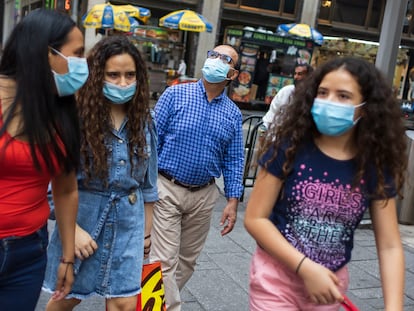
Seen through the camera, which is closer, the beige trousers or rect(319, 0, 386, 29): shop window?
the beige trousers

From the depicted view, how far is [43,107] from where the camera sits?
1.96m

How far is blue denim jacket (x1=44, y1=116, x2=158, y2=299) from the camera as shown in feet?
8.54

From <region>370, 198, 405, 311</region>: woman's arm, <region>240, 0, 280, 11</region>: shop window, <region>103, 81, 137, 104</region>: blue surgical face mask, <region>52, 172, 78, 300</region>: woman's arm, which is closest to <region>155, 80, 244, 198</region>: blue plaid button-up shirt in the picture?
<region>103, 81, 137, 104</region>: blue surgical face mask

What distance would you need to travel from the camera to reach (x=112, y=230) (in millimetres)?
2641

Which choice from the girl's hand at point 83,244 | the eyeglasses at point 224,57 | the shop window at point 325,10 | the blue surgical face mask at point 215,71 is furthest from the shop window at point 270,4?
the girl's hand at point 83,244

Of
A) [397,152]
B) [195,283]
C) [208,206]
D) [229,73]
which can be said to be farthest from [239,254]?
[397,152]

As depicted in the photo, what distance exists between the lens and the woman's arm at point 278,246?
1818 mm

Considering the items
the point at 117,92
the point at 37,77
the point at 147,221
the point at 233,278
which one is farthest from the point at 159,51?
the point at 37,77

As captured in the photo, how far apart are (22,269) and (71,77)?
0.78 meters

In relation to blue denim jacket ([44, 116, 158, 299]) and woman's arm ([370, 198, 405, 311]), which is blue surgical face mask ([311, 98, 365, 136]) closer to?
woman's arm ([370, 198, 405, 311])

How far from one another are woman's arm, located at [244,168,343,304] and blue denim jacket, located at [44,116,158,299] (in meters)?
0.84

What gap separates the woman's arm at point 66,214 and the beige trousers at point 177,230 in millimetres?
1043

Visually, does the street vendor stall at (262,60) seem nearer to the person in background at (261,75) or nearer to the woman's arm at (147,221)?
the person in background at (261,75)

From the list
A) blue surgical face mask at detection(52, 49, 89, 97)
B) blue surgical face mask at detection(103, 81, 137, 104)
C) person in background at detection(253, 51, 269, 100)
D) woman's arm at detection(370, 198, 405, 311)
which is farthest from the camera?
person in background at detection(253, 51, 269, 100)
